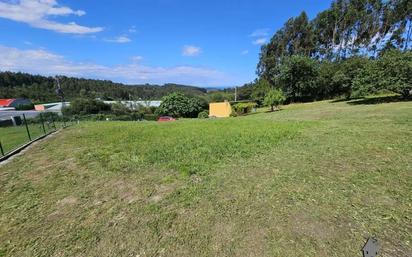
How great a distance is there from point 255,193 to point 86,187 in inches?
109

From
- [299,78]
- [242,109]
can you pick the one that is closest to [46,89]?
[242,109]

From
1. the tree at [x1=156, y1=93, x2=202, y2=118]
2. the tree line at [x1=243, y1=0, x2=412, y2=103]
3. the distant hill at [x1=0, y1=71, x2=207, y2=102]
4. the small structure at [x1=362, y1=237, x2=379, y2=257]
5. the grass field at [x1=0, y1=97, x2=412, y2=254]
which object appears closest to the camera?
the small structure at [x1=362, y1=237, x2=379, y2=257]

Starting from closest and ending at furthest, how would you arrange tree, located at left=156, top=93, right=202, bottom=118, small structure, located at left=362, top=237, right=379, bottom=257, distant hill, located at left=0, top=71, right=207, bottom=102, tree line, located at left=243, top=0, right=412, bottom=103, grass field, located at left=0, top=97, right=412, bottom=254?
1. small structure, located at left=362, top=237, right=379, bottom=257
2. grass field, located at left=0, top=97, right=412, bottom=254
3. tree line, located at left=243, top=0, right=412, bottom=103
4. tree, located at left=156, top=93, right=202, bottom=118
5. distant hill, located at left=0, top=71, right=207, bottom=102

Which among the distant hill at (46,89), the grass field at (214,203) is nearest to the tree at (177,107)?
the grass field at (214,203)

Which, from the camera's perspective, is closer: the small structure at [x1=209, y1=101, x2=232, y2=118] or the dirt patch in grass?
the dirt patch in grass

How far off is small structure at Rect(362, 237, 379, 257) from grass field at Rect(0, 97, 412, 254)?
0.06m

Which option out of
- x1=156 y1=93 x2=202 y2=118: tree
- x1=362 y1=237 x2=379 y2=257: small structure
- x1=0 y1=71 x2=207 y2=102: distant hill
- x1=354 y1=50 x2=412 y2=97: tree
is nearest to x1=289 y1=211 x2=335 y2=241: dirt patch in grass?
x1=362 y1=237 x2=379 y2=257: small structure

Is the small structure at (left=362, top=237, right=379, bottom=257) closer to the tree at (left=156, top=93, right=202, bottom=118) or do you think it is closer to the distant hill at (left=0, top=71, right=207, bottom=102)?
the tree at (left=156, top=93, right=202, bottom=118)

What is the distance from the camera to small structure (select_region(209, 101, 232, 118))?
28641mm

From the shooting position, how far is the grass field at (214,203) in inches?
86.3

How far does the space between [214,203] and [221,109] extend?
27.2 meters

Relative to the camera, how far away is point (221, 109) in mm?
29812

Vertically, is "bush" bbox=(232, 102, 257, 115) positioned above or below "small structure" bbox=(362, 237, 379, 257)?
below

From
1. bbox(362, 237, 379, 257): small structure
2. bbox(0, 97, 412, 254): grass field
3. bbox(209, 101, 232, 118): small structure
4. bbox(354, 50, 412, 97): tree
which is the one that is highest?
bbox(354, 50, 412, 97): tree
